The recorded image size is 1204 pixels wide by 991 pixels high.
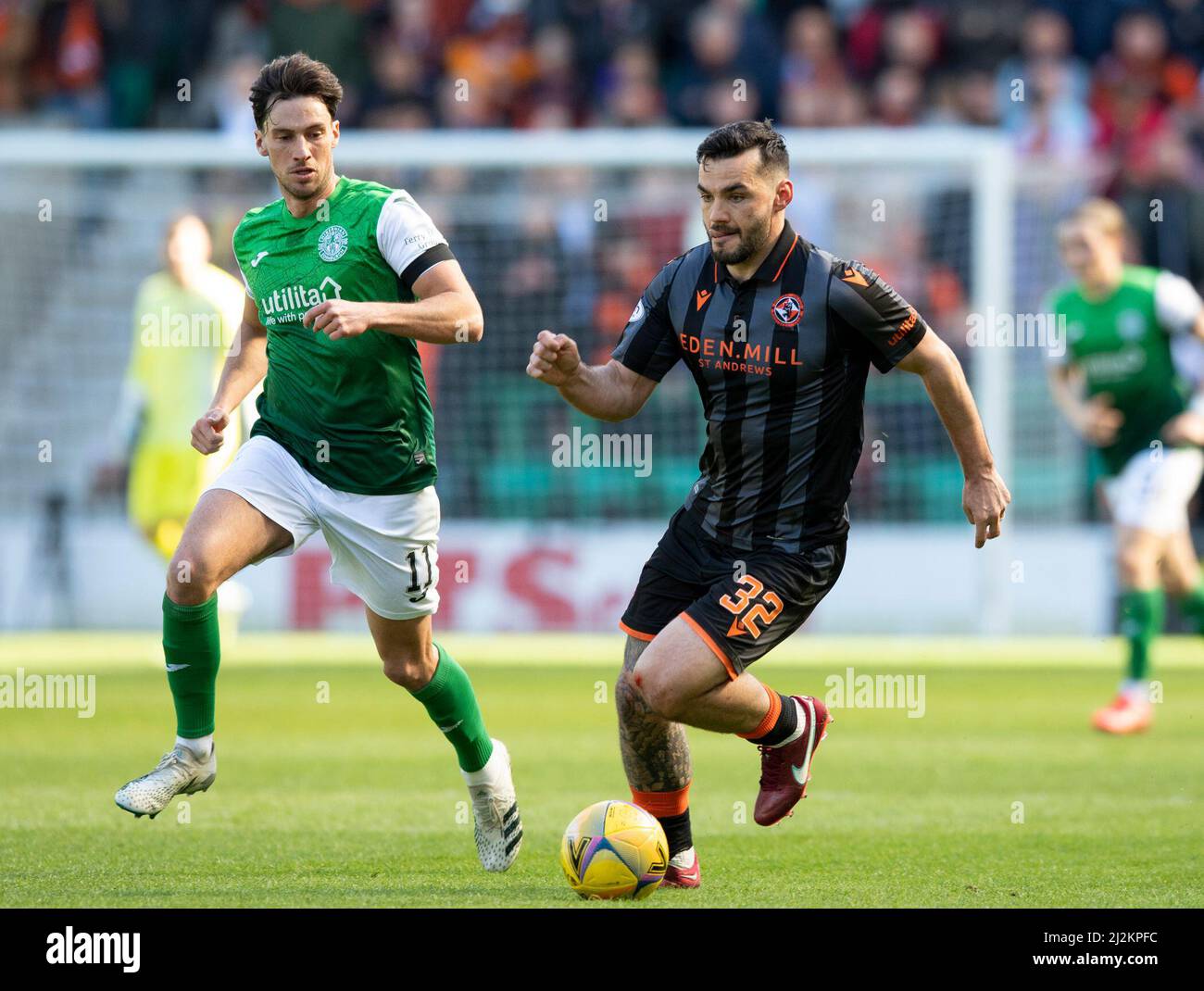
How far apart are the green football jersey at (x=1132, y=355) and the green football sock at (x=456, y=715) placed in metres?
5.77

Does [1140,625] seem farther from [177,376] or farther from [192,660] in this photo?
[177,376]

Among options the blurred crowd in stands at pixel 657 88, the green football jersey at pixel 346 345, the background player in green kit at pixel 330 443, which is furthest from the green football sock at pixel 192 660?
the blurred crowd in stands at pixel 657 88

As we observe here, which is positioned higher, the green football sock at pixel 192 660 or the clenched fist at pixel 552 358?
the clenched fist at pixel 552 358

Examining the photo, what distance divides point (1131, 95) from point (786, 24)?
12.2ft

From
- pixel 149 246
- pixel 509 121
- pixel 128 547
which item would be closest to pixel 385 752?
pixel 128 547

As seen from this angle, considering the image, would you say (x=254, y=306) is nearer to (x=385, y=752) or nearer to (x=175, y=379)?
(x=385, y=752)

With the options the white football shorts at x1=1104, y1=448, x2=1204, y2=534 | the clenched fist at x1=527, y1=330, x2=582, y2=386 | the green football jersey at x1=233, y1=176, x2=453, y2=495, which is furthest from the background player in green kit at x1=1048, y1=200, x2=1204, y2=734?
the clenched fist at x1=527, y1=330, x2=582, y2=386

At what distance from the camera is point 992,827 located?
737 centimetres

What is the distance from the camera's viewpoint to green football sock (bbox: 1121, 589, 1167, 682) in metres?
10.5

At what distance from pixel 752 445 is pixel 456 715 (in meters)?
1.49

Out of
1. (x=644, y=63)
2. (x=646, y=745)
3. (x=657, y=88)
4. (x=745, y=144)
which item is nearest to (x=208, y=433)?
(x=646, y=745)

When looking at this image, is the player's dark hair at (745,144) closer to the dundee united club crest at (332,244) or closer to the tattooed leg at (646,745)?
the dundee united club crest at (332,244)

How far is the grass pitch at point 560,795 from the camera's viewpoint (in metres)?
6.07

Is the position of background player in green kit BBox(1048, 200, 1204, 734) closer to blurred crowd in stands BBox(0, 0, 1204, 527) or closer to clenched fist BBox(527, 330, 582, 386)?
blurred crowd in stands BBox(0, 0, 1204, 527)
